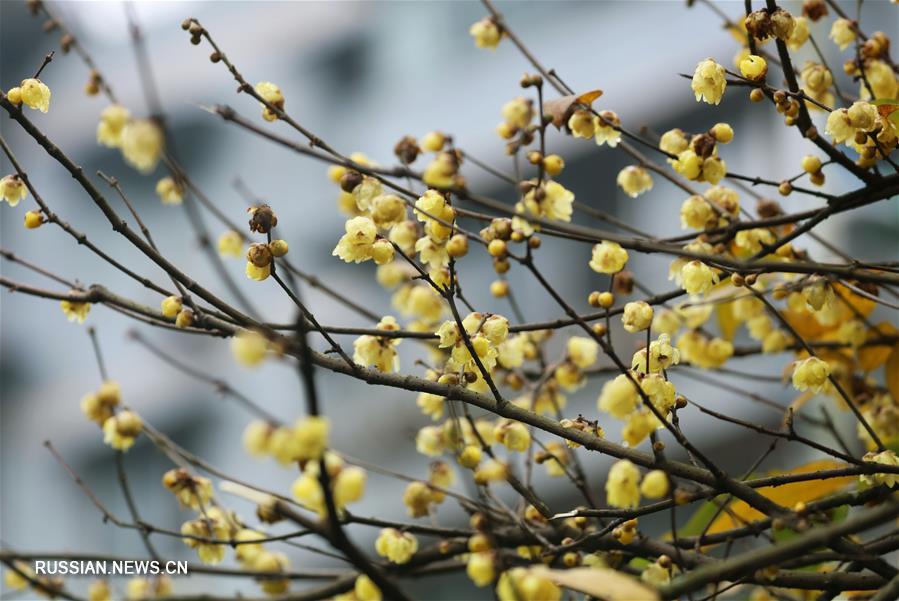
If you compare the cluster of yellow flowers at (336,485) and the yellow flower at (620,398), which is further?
the yellow flower at (620,398)

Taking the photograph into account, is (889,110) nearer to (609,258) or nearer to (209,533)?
(609,258)

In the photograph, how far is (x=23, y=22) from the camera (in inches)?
360

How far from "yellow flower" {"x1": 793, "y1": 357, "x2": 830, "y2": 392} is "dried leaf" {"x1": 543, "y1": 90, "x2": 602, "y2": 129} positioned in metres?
0.41

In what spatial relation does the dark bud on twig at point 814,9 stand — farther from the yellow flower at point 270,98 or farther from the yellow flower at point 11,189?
the yellow flower at point 11,189

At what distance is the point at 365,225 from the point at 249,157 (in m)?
7.07

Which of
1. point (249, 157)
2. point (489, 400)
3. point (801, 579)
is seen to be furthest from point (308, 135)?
point (249, 157)

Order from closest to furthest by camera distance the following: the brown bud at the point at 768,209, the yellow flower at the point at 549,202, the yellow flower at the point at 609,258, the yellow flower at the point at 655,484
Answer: the yellow flower at the point at 655,484 < the yellow flower at the point at 549,202 < the yellow flower at the point at 609,258 < the brown bud at the point at 768,209

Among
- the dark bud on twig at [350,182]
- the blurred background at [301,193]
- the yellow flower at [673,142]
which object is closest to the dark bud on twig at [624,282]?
the yellow flower at [673,142]

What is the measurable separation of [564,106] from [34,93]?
2.07 ft

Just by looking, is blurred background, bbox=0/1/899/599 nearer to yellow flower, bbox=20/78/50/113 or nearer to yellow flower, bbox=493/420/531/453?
yellow flower, bbox=493/420/531/453

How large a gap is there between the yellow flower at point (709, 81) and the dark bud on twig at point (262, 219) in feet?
1.75

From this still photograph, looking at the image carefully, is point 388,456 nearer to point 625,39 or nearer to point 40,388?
point 625,39

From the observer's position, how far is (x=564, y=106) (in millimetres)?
1263

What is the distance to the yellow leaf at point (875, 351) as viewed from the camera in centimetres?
169
